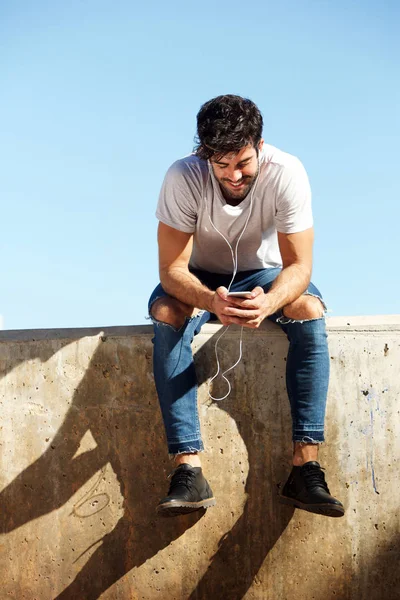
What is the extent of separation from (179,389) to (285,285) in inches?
27.7

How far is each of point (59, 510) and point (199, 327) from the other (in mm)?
1275

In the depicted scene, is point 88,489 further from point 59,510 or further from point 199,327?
point 199,327

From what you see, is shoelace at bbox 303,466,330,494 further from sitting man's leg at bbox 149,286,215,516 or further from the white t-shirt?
the white t-shirt

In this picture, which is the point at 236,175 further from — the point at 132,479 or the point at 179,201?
the point at 132,479

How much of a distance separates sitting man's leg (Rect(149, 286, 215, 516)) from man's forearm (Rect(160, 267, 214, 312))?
0.19 feet

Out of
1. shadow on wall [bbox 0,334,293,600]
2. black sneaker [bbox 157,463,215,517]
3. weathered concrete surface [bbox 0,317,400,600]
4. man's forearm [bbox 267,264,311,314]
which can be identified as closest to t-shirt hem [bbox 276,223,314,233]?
man's forearm [bbox 267,264,311,314]

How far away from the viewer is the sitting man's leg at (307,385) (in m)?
3.32

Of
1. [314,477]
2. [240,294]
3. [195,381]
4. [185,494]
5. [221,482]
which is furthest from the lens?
[221,482]

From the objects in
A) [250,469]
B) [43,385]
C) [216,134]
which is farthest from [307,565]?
[216,134]

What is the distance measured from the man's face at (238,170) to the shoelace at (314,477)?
1.36m

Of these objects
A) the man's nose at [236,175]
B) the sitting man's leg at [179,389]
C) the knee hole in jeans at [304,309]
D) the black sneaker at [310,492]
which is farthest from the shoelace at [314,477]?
the man's nose at [236,175]

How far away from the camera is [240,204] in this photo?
135 inches

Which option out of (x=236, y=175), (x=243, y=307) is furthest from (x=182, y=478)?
(x=236, y=175)

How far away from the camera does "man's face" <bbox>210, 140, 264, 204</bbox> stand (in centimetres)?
327
